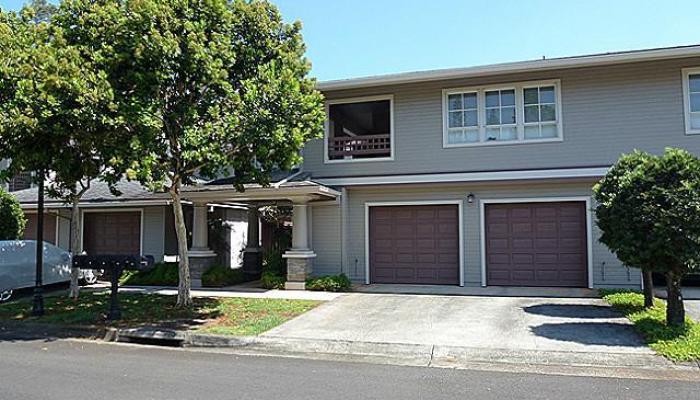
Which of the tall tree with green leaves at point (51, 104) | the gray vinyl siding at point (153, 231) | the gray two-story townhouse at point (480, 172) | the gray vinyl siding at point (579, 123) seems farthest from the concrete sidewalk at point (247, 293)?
the tall tree with green leaves at point (51, 104)

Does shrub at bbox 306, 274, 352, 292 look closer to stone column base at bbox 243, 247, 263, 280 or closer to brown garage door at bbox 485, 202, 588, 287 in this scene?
brown garage door at bbox 485, 202, 588, 287

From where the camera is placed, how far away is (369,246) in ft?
50.1

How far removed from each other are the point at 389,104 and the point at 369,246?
423 centimetres

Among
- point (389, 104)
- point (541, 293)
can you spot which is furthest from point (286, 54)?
point (541, 293)

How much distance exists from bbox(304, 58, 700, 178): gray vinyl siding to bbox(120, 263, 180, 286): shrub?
635 cm

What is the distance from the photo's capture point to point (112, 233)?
18.1 metres

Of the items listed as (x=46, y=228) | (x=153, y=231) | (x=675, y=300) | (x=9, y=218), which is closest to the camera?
(x=675, y=300)

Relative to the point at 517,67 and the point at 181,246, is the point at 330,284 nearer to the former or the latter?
the point at 181,246

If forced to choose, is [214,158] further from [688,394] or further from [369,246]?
[688,394]

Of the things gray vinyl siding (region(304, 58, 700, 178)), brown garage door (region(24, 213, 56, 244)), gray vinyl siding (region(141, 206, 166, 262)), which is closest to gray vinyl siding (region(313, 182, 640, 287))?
gray vinyl siding (region(304, 58, 700, 178))

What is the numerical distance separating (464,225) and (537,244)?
6.46ft

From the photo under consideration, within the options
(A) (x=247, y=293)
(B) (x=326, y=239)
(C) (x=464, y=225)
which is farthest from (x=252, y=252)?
(C) (x=464, y=225)

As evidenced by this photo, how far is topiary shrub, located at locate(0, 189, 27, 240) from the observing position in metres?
15.9

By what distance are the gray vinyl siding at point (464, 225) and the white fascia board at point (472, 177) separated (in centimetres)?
36
